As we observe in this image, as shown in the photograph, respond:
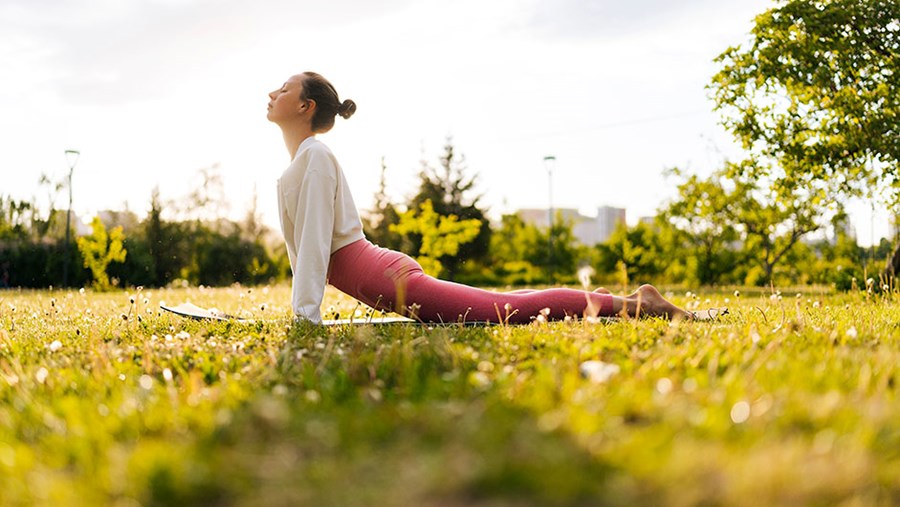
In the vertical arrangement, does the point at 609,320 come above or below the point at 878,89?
below

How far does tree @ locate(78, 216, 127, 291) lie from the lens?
67.7ft

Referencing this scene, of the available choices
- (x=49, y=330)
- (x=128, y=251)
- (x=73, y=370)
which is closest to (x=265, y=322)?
(x=49, y=330)

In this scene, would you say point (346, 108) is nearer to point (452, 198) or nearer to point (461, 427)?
point (461, 427)

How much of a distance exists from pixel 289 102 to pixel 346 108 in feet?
1.49

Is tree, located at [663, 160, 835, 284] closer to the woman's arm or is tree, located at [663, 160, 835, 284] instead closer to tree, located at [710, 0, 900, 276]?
tree, located at [710, 0, 900, 276]

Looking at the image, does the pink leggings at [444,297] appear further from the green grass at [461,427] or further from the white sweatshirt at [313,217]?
the green grass at [461,427]

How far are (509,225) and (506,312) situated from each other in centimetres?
Answer: 2980

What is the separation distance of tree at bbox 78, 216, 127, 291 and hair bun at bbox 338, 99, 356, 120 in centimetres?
1699

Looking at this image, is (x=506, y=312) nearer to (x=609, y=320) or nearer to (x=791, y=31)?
(x=609, y=320)

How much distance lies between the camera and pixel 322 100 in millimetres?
5590

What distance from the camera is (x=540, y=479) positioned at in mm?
1543

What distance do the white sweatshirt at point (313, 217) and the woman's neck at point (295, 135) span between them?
17 centimetres

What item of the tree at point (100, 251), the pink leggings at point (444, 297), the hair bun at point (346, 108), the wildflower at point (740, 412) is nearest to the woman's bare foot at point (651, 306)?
the pink leggings at point (444, 297)

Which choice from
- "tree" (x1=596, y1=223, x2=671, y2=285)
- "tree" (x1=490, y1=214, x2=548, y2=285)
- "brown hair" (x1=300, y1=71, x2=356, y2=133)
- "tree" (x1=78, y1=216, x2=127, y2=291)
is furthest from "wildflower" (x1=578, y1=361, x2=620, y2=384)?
"tree" (x1=490, y1=214, x2=548, y2=285)
